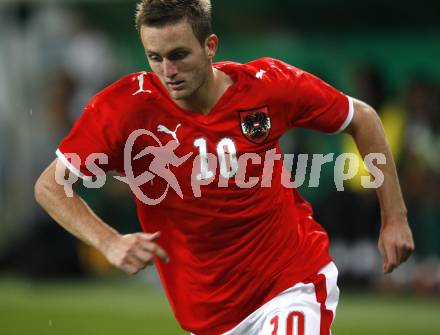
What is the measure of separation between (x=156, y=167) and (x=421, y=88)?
7129 mm

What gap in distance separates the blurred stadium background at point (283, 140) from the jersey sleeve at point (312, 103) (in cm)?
455

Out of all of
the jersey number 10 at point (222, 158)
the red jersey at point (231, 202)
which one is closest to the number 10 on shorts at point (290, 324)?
the red jersey at point (231, 202)

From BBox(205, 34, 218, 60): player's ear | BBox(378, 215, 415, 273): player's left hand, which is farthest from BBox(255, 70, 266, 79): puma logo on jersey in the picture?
BBox(378, 215, 415, 273): player's left hand

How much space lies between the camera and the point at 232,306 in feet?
18.7

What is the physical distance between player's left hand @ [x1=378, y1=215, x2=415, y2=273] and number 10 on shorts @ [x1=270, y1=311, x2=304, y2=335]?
55cm

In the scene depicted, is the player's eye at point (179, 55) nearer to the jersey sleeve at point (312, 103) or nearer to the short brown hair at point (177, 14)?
the short brown hair at point (177, 14)

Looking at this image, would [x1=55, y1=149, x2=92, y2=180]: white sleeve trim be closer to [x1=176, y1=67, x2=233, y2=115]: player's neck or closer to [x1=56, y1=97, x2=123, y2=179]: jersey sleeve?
[x1=56, y1=97, x2=123, y2=179]: jersey sleeve

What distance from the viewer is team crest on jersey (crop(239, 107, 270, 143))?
18.5ft

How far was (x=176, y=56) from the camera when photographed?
535 centimetres

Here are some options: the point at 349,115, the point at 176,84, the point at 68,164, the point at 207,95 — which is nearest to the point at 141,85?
the point at 176,84

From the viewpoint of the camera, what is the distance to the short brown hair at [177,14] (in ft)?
17.4

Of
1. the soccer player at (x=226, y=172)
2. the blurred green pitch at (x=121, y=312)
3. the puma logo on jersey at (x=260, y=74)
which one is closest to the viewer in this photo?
the soccer player at (x=226, y=172)

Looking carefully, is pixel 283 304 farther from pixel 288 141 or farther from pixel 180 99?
pixel 288 141

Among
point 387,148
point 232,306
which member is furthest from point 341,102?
point 232,306
